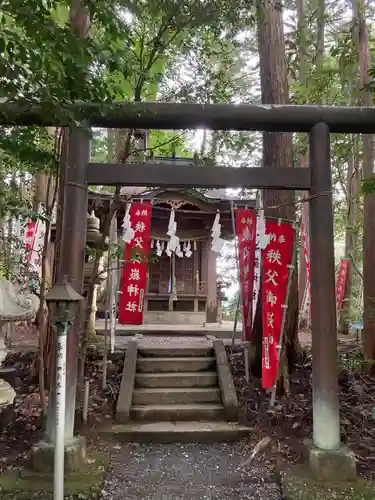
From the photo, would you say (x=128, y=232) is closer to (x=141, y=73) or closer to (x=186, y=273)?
(x=141, y=73)

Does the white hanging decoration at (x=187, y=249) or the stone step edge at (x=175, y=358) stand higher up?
the white hanging decoration at (x=187, y=249)

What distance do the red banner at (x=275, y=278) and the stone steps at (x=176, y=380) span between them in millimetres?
1226

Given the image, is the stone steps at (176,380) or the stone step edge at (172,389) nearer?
the stone step edge at (172,389)

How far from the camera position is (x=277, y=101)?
6922 mm

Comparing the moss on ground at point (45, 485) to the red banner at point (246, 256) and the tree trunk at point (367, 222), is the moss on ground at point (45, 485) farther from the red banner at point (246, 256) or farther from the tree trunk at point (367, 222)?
the tree trunk at point (367, 222)

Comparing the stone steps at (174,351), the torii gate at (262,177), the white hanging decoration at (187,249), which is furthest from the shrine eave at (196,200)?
the torii gate at (262,177)

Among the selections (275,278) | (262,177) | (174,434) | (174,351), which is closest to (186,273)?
(174,351)

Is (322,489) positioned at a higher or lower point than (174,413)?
lower

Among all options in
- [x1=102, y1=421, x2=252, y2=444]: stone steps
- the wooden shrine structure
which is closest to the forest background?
[x1=102, y1=421, x2=252, y2=444]: stone steps

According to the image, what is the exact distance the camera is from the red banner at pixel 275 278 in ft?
18.1

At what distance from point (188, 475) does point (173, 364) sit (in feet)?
8.03

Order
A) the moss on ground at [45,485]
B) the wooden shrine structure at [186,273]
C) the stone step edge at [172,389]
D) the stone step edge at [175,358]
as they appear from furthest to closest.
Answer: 1. the wooden shrine structure at [186,273]
2. the stone step edge at [175,358]
3. the stone step edge at [172,389]
4. the moss on ground at [45,485]

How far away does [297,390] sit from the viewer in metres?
6.22

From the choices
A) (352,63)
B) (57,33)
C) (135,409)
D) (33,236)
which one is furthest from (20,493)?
(352,63)
